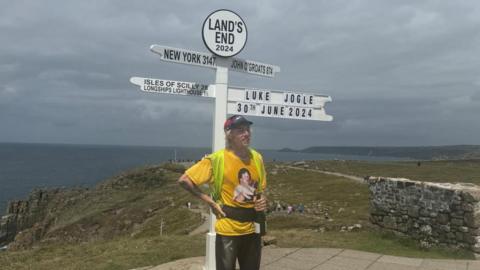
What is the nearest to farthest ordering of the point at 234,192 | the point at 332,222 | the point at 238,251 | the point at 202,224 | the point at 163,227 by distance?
1. the point at 234,192
2. the point at 238,251
3. the point at 332,222
4. the point at 202,224
5. the point at 163,227

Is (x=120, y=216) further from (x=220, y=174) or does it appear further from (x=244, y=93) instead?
(x=220, y=174)

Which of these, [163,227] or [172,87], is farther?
[163,227]

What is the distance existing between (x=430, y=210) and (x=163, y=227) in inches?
778

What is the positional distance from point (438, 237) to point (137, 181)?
5695 cm

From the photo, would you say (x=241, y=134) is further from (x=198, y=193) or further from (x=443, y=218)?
(x=443, y=218)

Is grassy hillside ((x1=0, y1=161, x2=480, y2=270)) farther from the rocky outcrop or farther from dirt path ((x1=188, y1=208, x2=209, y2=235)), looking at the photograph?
the rocky outcrop

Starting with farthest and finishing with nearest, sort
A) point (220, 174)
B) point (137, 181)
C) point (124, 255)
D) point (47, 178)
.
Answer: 1. point (47, 178)
2. point (137, 181)
3. point (124, 255)
4. point (220, 174)

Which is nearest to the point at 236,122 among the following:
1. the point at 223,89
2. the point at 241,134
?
the point at 241,134

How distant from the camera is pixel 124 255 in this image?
9.75 metres

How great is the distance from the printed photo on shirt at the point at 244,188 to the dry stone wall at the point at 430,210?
7107 millimetres

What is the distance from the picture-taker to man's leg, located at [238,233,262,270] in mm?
4867

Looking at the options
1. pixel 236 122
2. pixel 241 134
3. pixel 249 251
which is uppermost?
pixel 236 122

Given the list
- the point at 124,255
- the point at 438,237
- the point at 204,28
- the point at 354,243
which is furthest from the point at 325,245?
the point at 204,28

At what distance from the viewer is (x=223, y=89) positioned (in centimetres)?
748
